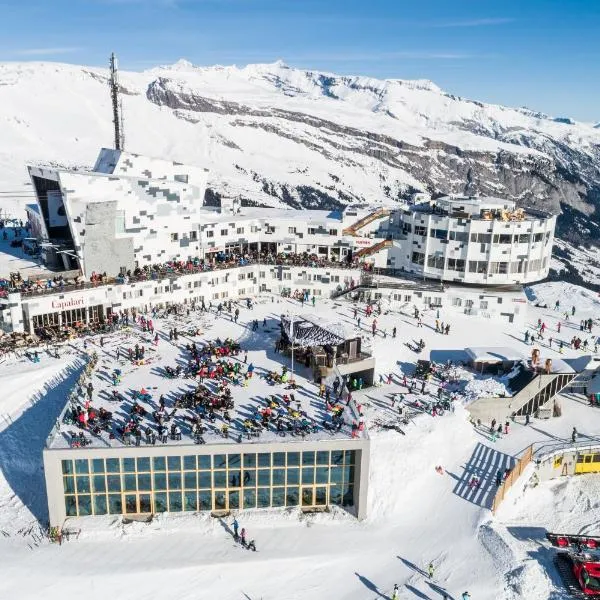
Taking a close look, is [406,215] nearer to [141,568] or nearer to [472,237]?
[472,237]

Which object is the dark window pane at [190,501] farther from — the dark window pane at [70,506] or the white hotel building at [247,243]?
the white hotel building at [247,243]

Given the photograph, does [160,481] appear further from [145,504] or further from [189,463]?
[189,463]

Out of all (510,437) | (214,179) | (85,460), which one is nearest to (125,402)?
(85,460)

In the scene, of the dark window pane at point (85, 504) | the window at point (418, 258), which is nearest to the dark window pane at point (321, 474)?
the dark window pane at point (85, 504)

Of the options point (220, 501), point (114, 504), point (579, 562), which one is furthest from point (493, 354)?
point (114, 504)

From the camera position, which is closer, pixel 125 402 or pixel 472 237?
pixel 125 402

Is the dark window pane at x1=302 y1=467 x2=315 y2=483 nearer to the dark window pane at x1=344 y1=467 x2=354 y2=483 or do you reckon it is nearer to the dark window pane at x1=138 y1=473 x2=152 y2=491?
the dark window pane at x1=344 y1=467 x2=354 y2=483
